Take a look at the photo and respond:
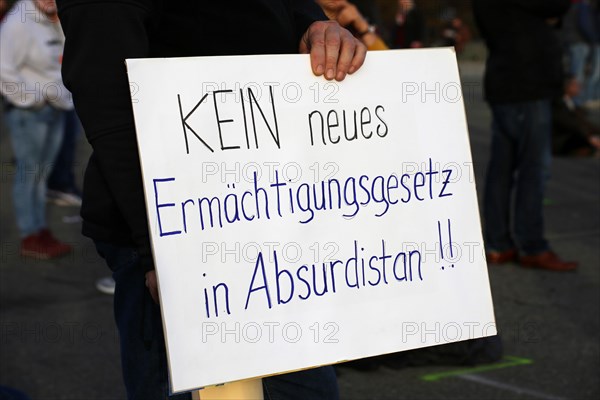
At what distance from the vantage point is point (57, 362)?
420 cm

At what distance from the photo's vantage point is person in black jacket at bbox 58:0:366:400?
1.86m

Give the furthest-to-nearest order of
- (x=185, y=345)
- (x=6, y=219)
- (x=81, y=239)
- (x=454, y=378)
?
(x=6, y=219) < (x=81, y=239) < (x=454, y=378) < (x=185, y=345)

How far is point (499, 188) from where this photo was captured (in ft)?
18.8

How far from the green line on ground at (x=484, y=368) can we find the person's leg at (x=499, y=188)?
5.35 ft

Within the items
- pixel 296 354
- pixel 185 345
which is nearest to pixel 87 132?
pixel 185 345

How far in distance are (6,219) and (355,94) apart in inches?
220

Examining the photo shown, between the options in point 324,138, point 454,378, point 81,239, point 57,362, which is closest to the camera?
point 324,138

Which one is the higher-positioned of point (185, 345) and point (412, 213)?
point (412, 213)

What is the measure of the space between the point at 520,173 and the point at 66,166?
3.74 m

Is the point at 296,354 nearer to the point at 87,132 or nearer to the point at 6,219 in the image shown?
the point at 87,132

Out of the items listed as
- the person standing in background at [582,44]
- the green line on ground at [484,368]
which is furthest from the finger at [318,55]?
the person standing in background at [582,44]

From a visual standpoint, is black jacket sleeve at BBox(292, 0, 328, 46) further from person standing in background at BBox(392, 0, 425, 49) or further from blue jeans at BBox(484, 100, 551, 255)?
person standing in background at BBox(392, 0, 425, 49)

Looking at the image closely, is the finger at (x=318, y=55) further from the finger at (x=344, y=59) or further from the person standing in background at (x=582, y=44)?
the person standing in background at (x=582, y=44)

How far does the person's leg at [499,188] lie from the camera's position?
5.66m
